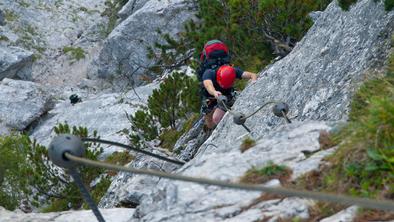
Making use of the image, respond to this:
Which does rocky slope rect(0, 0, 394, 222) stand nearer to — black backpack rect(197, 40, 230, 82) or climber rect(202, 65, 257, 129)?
climber rect(202, 65, 257, 129)

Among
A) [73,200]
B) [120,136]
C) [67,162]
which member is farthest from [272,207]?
[120,136]

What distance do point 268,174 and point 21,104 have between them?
27.6 m

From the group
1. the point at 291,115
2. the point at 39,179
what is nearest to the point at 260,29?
the point at 291,115

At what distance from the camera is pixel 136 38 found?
109 ft

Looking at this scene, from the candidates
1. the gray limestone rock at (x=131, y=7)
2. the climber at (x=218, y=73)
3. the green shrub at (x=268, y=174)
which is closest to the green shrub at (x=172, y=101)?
the climber at (x=218, y=73)

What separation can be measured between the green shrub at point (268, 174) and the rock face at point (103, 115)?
17.9m

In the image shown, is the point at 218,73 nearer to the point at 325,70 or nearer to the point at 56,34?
the point at 325,70

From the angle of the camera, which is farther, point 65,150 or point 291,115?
point 291,115

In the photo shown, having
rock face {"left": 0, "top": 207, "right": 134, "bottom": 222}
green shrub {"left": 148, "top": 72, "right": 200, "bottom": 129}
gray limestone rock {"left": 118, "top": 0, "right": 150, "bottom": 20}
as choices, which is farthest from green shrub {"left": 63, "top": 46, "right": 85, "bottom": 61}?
rock face {"left": 0, "top": 207, "right": 134, "bottom": 222}

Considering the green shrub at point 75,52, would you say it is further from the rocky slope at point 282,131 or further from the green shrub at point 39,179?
the rocky slope at point 282,131

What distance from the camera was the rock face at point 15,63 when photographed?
3331cm

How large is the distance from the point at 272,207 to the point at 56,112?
27712 millimetres

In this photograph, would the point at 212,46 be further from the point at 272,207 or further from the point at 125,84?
the point at 125,84

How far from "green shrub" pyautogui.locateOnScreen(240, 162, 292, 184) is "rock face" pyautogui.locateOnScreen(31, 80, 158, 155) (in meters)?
17.9
